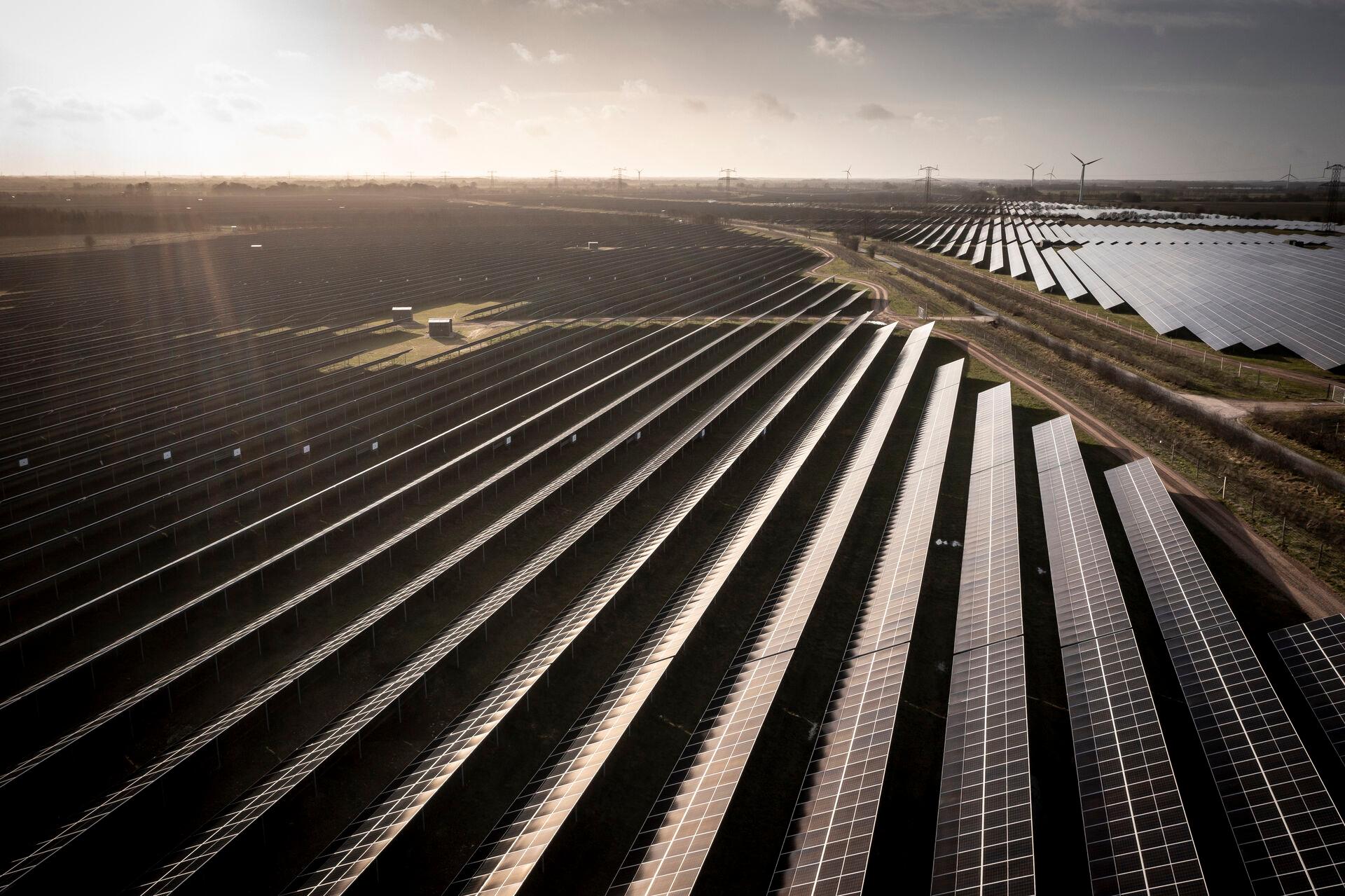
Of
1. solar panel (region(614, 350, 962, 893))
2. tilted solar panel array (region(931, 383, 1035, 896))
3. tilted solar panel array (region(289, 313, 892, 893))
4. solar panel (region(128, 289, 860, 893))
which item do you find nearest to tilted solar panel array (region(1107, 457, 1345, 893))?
tilted solar panel array (region(931, 383, 1035, 896))

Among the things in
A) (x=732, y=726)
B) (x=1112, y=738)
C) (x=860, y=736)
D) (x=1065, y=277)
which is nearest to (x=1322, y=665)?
(x=1112, y=738)

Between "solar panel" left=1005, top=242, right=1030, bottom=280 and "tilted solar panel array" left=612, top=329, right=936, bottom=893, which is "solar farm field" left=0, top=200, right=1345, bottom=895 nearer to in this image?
"tilted solar panel array" left=612, top=329, right=936, bottom=893

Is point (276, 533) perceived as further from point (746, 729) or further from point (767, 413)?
point (767, 413)

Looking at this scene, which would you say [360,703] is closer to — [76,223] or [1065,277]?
[1065,277]

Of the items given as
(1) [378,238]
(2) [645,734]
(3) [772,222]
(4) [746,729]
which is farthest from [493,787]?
(3) [772,222]

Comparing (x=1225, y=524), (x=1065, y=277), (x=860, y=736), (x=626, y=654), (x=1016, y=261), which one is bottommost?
(x=626, y=654)

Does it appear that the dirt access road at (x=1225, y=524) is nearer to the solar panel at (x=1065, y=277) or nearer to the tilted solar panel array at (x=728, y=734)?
the tilted solar panel array at (x=728, y=734)
